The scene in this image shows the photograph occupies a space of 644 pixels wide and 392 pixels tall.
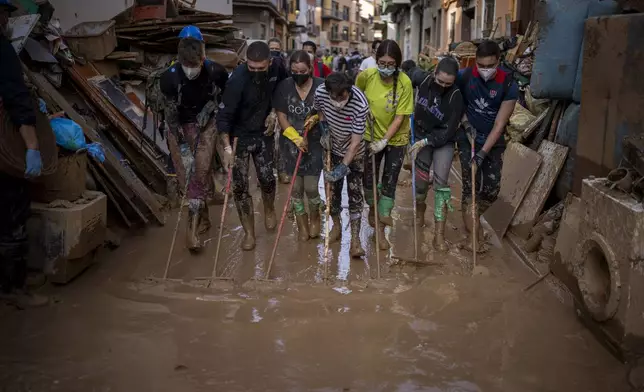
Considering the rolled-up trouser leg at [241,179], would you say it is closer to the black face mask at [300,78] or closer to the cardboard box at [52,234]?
the black face mask at [300,78]

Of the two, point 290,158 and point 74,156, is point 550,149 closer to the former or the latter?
point 290,158

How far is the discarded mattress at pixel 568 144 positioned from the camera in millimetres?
5824

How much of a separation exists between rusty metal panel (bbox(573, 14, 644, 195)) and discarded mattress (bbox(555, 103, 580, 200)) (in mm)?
777

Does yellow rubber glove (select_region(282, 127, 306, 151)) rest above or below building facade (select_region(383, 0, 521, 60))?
below

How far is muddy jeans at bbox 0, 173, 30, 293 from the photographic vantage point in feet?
13.8

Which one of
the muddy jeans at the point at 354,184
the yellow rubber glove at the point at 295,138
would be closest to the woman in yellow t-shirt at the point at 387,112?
Answer: the muddy jeans at the point at 354,184

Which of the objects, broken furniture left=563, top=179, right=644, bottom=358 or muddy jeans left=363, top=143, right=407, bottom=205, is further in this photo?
muddy jeans left=363, top=143, right=407, bottom=205

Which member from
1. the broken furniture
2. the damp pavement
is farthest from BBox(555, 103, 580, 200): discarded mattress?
the broken furniture

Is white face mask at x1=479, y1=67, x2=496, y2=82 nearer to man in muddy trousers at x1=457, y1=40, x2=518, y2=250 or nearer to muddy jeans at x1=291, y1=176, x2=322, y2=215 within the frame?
man in muddy trousers at x1=457, y1=40, x2=518, y2=250

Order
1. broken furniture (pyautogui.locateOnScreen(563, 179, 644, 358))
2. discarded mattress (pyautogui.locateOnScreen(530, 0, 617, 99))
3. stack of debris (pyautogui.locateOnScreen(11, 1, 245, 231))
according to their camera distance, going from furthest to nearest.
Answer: discarded mattress (pyautogui.locateOnScreen(530, 0, 617, 99))
stack of debris (pyautogui.locateOnScreen(11, 1, 245, 231))
broken furniture (pyautogui.locateOnScreen(563, 179, 644, 358))

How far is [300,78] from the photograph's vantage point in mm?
5281

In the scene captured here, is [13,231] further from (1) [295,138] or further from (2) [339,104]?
(2) [339,104]

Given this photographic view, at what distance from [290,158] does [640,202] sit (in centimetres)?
317

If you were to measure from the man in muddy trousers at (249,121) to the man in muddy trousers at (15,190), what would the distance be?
1.60 m
